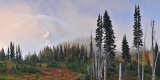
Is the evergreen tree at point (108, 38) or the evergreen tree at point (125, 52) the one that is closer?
the evergreen tree at point (108, 38)

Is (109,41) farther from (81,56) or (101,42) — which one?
(81,56)

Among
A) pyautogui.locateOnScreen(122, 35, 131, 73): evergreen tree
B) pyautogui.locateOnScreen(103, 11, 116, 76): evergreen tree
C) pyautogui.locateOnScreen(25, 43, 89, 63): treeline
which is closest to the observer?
pyautogui.locateOnScreen(103, 11, 116, 76): evergreen tree

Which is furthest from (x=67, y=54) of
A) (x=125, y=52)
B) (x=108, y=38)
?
(x=108, y=38)

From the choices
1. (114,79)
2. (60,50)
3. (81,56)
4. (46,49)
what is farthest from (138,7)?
(46,49)

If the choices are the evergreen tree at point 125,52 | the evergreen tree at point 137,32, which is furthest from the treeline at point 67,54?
the evergreen tree at point 137,32

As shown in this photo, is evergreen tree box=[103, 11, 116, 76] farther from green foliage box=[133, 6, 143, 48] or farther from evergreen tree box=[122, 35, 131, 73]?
evergreen tree box=[122, 35, 131, 73]

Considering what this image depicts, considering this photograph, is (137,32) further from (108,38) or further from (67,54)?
(67,54)

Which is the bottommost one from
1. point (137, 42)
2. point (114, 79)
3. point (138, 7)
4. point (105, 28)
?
point (114, 79)

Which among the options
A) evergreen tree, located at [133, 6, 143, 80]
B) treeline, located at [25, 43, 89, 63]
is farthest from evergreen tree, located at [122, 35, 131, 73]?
treeline, located at [25, 43, 89, 63]

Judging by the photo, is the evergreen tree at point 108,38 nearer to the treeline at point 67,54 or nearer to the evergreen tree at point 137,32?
the evergreen tree at point 137,32

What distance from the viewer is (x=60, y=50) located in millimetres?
109438

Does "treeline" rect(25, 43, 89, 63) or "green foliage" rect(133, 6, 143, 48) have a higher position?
"green foliage" rect(133, 6, 143, 48)

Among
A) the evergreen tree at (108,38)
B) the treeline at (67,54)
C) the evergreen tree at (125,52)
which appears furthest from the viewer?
the treeline at (67,54)

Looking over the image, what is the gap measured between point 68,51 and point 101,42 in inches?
2882
